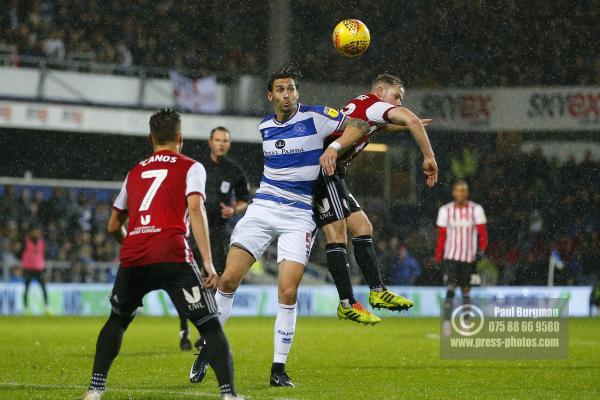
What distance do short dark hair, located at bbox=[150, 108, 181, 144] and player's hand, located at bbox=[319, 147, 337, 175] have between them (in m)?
1.54

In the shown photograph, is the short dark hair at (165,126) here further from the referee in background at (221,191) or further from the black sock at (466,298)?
the black sock at (466,298)

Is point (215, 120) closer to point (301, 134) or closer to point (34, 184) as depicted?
point (34, 184)

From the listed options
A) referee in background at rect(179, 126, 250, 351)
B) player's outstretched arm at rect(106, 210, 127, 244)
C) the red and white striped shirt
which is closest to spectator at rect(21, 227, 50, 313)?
the red and white striped shirt

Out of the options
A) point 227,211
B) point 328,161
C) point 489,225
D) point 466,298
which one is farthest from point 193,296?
point 489,225

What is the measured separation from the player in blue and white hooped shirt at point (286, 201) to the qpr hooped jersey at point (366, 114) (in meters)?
0.06

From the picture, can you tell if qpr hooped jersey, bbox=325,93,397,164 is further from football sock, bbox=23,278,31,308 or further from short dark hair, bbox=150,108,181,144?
football sock, bbox=23,278,31,308

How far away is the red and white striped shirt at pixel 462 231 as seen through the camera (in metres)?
14.3

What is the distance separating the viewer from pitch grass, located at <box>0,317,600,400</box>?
737 centimetres

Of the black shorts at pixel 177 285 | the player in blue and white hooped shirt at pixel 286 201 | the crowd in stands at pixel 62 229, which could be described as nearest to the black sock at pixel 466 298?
the player in blue and white hooped shirt at pixel 286 201

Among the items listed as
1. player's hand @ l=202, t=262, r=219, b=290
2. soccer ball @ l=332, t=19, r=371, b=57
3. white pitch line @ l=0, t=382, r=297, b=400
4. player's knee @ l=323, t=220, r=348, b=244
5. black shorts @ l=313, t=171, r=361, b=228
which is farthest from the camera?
soccer ball @ l=332, t=19, r=371, b=57

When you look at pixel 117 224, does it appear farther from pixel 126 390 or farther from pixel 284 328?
pixel 284 328

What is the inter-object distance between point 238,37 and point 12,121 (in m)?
7.38

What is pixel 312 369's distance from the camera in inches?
366

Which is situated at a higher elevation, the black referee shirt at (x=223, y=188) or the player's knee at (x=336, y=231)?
the black referee shirt at (x=223, y=188)
